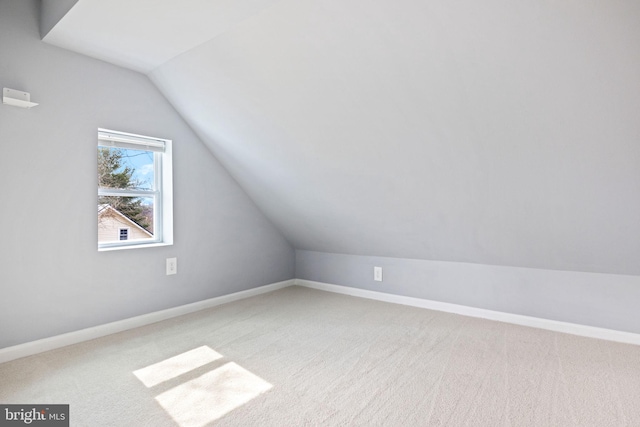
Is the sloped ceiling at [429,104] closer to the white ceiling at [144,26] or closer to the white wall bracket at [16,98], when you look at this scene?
the white ceiling at [144,26]

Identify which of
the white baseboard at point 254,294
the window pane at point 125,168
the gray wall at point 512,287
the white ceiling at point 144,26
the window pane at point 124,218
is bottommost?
the white baseboard at point 254,294

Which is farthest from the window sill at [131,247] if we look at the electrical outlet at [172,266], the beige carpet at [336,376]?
the beige carpet at [336,376]

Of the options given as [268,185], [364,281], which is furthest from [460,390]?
[268,185]

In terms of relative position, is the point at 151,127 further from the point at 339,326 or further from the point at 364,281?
the point at 364,281

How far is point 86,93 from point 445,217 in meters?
2.82

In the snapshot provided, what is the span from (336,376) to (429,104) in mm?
1631

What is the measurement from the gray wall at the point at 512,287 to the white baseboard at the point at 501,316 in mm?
34

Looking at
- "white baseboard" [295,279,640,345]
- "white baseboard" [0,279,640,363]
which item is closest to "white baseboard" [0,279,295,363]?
"white baseboard" [0,279,640,363]

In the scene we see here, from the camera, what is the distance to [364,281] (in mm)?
3809

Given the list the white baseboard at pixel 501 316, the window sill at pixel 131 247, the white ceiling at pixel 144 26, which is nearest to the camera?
the white ceiling at pixel 144 26

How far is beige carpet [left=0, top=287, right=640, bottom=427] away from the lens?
162 cm

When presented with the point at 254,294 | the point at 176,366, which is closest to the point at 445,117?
the point at 176,366

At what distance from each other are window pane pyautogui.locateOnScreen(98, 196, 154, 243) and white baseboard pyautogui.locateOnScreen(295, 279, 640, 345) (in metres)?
2.03
